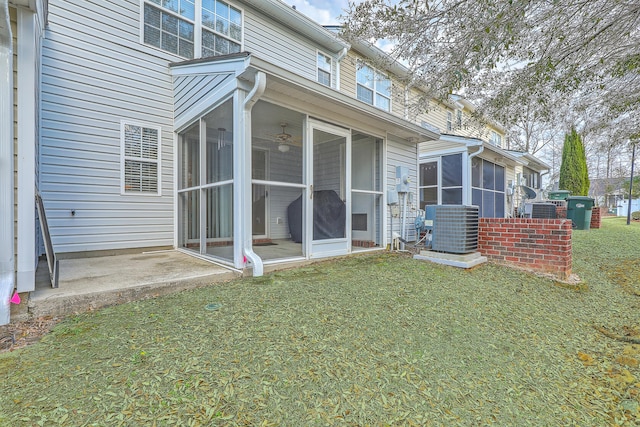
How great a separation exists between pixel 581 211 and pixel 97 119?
1344 cm

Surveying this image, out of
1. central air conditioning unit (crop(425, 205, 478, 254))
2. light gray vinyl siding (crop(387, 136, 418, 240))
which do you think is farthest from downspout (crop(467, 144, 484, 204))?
central air conditioning unit (crop(425, 205, 478, 254))

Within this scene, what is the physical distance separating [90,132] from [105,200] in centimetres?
104

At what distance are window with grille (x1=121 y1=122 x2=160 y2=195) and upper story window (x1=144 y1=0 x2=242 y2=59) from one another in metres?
1.57

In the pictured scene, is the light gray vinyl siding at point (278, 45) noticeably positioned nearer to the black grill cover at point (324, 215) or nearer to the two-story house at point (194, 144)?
the two-story house at point (194, 144)

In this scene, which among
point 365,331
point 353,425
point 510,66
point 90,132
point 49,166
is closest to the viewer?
point 353,425

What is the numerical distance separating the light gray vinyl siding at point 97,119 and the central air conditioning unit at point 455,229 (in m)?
4.47

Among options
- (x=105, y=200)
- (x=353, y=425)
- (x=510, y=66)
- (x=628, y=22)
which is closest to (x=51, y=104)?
(x=105, y=200)

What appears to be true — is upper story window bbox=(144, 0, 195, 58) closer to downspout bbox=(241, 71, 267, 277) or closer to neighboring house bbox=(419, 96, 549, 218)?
downspout bbox=(241, 71, 267, 277)

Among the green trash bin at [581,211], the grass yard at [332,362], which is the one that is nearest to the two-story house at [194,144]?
the grass yard at [332,362]

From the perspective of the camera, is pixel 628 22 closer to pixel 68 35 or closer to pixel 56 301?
pixel 56 301

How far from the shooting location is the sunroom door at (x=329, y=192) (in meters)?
4.28

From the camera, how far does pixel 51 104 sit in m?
4.03

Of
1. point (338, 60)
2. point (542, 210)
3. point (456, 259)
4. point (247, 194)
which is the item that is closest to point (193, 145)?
point (247, 194)

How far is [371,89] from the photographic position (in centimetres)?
858
